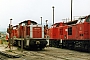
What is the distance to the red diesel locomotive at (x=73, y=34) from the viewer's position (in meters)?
18.5

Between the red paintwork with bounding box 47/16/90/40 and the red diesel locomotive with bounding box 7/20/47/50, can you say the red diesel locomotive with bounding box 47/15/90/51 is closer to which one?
the red paintwork with bounding box 47/16/90/40

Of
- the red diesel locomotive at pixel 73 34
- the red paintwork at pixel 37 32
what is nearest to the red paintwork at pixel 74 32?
the red diesel locomotive at pixel 73 34

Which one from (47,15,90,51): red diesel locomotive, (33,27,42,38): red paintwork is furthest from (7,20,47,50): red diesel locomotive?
(47,15,90,51): red diesel locomotive

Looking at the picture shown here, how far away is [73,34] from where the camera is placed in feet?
69.5

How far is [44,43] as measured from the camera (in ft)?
67.8

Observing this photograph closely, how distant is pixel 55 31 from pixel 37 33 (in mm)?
5382

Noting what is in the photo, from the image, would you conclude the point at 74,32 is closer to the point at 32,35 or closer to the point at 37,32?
the point at 37,32

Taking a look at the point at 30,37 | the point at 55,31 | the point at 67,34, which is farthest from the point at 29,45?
the point at 55,31

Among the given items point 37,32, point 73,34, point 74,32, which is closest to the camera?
point 74,32

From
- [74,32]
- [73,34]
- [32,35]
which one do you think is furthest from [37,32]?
[74,32]

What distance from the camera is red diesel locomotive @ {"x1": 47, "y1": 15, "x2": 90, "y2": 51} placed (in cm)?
1853

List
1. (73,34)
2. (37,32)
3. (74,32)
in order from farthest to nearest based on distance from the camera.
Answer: (37,32)
(73,34)
(74,32)

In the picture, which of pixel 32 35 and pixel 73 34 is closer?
pixel 73 34

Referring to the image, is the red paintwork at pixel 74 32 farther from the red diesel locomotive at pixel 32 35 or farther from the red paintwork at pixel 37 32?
the red paintwork at pixel 37 32
